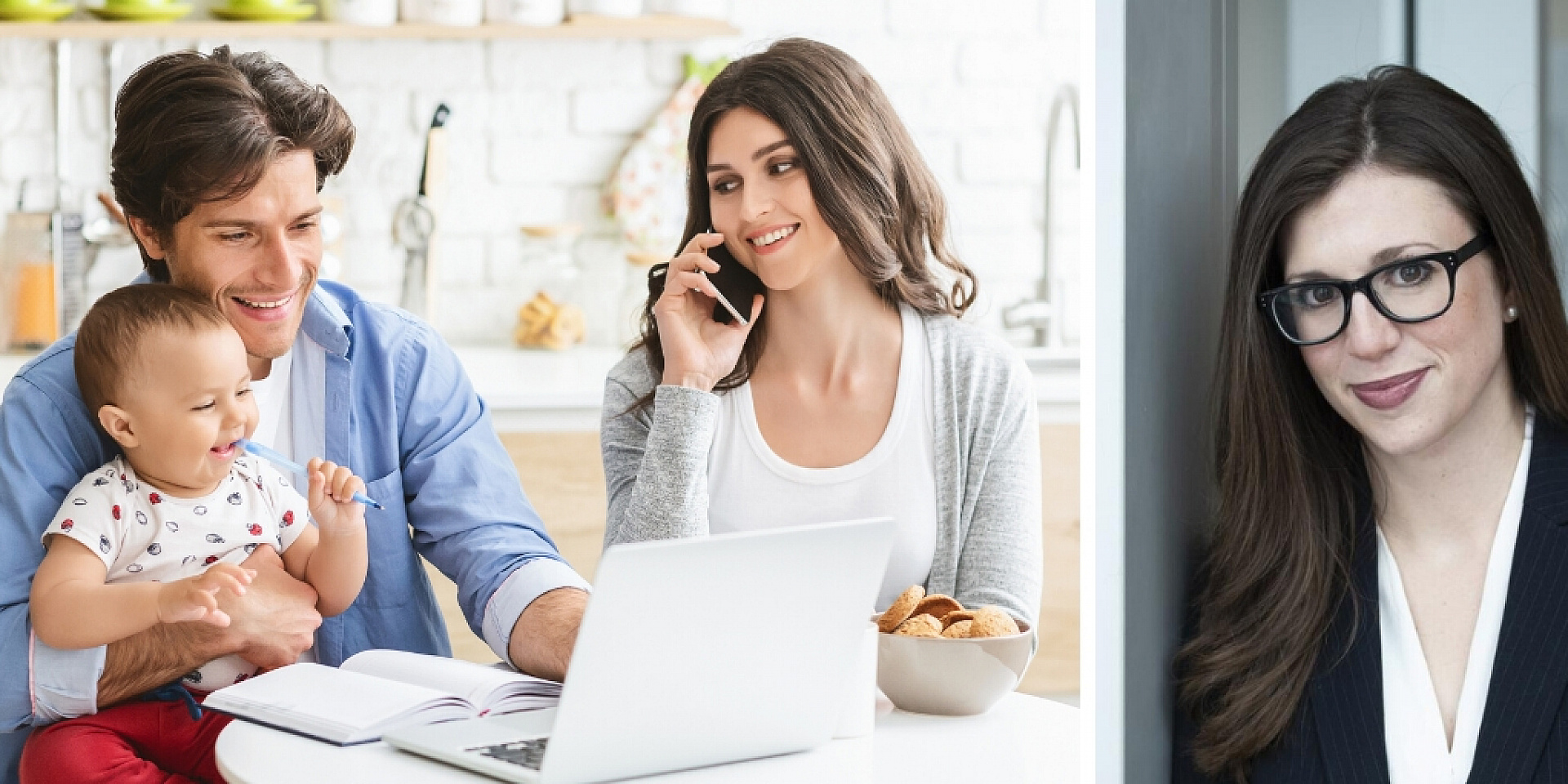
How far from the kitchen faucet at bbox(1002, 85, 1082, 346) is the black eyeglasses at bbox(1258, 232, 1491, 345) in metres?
2.26

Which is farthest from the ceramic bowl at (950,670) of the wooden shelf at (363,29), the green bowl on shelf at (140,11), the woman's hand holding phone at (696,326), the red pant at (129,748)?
the green bowl on shelf at (140,11)

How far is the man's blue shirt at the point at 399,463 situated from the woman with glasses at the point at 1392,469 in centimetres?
73

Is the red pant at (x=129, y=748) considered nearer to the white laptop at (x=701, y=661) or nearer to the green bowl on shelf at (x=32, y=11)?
the white laptop at (x=701, y=661)

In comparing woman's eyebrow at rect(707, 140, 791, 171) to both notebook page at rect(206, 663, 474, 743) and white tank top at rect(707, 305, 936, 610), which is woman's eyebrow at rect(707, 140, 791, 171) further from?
notebook page at rect(206, 663, 474, 743)

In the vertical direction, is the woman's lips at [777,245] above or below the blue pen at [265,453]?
above

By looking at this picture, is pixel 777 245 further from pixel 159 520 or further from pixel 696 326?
pixel 159 520

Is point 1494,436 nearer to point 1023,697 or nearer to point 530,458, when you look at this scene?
point 1023,697

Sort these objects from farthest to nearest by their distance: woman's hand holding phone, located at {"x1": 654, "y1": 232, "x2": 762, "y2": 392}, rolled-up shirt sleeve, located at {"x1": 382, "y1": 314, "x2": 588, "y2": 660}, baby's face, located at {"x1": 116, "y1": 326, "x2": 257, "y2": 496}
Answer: woman's hand holding phone, located at {"x1": 654, "y1": 232, "x2": 762, "y2": 392}, rolled-up shirt sleeve, located at {"x1": 382, "y1": 314, "x2": 588, "y2": 660}, baby's face, located at {"x1": 116, "y1": 326, "x2": 257, "y2": 496}

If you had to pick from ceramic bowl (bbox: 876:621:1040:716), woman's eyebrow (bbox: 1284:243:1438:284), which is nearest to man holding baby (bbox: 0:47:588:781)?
ceramic bowl (bbox: 876:621:1040:716)

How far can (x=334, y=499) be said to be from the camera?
4.73 feet

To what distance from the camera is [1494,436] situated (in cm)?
118

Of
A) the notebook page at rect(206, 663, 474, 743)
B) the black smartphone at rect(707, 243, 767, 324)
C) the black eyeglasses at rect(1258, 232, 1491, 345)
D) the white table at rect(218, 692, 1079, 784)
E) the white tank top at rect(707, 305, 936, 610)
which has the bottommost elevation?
the white table at rect(218, 692, 1079, 784)

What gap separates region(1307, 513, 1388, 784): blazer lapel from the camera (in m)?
1.14

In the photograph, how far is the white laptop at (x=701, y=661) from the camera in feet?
3.19
